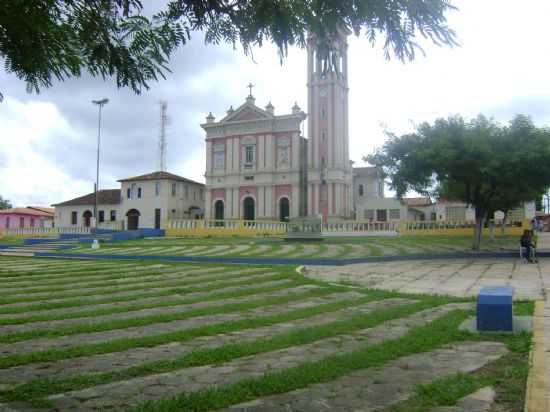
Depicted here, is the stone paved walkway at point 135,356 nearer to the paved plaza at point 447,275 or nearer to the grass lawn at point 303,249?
the paved plaza at point 447,275

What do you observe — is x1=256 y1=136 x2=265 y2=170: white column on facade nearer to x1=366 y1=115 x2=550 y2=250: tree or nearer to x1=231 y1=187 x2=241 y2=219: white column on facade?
x1=231 y1=187 x2=241 y2=219: white column on facade

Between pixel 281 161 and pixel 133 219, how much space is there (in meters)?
16.8

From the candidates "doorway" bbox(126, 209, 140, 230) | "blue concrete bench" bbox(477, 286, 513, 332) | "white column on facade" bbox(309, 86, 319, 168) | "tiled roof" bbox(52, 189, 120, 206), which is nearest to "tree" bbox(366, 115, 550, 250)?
"blue concrete bench" bbox(477, 286, 513, 332)

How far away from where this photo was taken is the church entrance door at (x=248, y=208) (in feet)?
167

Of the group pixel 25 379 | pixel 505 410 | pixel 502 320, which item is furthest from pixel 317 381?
pixel 502 320

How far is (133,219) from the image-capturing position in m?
51.8

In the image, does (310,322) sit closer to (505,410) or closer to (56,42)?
(505,410)

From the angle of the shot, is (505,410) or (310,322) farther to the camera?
(310,322)

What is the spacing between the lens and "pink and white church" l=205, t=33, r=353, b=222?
158 feet

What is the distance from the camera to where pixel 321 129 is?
48625mm

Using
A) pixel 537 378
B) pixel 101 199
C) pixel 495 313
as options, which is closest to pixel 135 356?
pixel 537 378

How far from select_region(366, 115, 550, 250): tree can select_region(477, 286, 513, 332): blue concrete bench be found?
12.9 meters

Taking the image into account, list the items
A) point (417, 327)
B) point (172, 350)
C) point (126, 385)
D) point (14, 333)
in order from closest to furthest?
point (126, 385) → point (172, 350) → point (14, 333) → point (417, 327)

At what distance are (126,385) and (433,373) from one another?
2.64 meters
